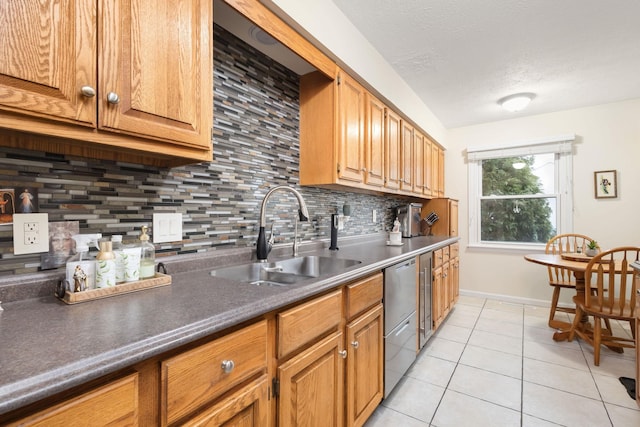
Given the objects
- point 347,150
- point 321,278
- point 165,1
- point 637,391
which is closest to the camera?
point 165,1

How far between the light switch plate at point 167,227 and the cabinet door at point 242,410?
2.28 feet

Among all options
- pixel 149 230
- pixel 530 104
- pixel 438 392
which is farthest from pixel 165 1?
pixel 530 104

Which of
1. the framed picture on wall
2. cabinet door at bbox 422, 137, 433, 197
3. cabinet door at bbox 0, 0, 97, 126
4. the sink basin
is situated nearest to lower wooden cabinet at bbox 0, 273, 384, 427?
the sink basin

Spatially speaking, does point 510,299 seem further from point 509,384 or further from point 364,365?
point 364,365

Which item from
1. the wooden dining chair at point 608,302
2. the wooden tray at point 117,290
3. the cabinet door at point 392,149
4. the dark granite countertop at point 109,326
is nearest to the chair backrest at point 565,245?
the wooden dining chair at point 608,302

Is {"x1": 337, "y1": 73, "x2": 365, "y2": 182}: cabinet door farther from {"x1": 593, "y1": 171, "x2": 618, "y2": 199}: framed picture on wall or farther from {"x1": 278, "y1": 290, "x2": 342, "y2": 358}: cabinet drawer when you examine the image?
{"x1": 593, "y1": 171, "x2": 618, "y2": 199}: framed picture on wall

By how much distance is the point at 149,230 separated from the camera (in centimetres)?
117

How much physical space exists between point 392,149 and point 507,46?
109 cm

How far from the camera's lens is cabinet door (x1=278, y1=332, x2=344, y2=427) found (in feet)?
3.18

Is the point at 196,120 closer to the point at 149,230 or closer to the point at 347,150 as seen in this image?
the point at 149,230

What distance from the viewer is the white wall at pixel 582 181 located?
10.4ft

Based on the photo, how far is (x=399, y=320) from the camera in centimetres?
181

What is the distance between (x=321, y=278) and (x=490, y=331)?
8.22 feet

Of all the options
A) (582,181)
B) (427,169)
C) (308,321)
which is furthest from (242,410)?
(582,181)
